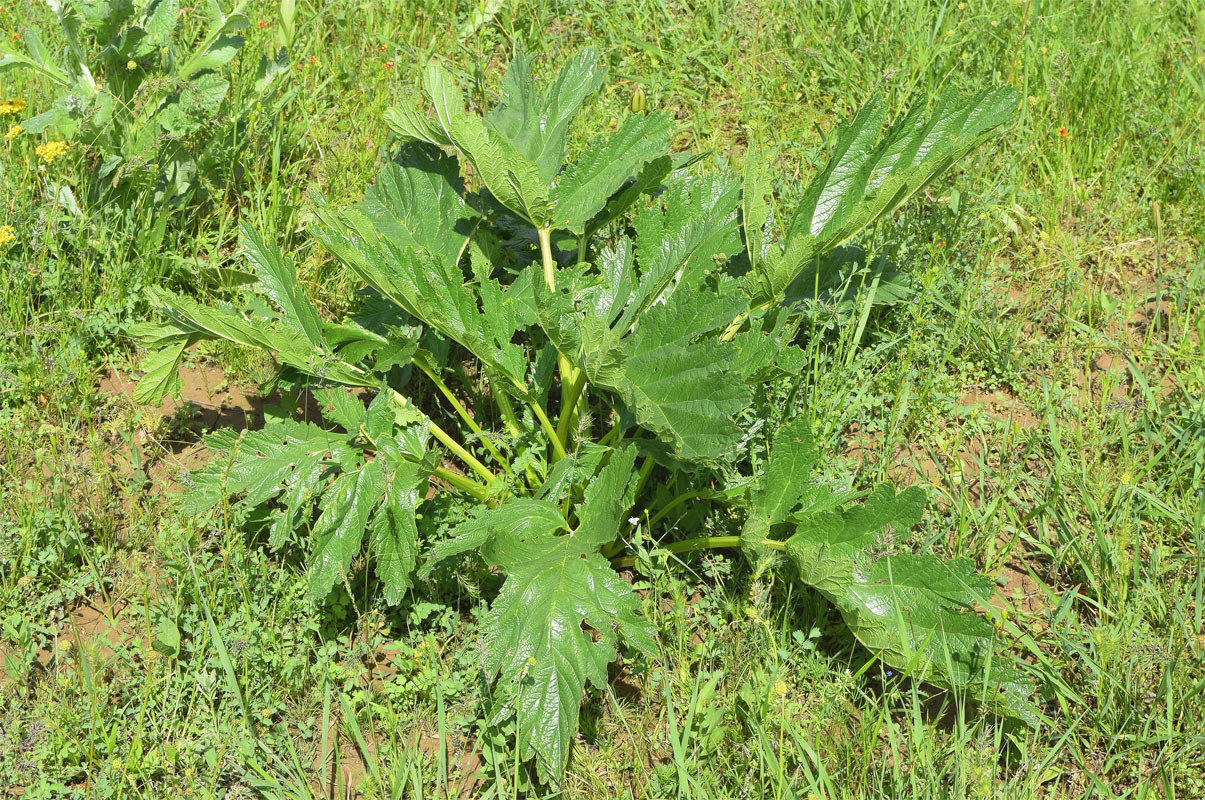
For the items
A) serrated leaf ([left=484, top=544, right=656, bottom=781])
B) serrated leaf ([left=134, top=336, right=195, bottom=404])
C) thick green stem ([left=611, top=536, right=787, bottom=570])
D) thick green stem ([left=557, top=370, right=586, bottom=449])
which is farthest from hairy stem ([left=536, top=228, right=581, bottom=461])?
serrated leaf ([left=134, top=336, right=195, bottom=404])

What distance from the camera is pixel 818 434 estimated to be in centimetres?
317

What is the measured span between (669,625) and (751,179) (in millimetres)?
1177

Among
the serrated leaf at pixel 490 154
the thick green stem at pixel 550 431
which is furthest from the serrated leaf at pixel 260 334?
the serrated leaf at pixel 490 154

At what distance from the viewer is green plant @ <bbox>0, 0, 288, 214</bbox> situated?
346 centimetres

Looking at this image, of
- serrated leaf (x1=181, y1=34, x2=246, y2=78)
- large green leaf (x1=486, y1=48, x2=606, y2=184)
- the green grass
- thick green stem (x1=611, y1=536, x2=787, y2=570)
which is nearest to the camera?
the green grass

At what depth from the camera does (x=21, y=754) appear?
2527 millimetres

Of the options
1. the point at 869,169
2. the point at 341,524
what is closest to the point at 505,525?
the point at 341,524

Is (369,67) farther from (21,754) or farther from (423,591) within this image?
(21,754)

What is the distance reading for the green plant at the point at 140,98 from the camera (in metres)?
3.46

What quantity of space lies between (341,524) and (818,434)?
4.54ft

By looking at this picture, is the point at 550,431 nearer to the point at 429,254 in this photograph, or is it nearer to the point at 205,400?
the point at 429,254

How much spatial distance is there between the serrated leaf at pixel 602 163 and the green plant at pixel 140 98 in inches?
51.9

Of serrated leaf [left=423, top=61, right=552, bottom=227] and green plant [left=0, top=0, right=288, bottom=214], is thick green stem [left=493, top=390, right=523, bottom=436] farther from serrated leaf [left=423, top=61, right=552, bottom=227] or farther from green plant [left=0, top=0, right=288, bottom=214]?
green plant [left=0, top=0, right=288, bottom=214]

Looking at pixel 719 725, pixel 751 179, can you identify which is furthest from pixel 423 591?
pixel 751 179
